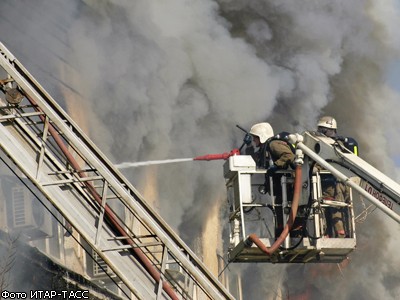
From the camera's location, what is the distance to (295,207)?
1457 centimetres

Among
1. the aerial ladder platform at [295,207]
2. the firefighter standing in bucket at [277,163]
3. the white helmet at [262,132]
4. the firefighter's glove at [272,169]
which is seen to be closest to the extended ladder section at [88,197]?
the aerial ladder platform at [295,207]

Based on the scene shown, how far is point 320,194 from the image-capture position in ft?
49.1

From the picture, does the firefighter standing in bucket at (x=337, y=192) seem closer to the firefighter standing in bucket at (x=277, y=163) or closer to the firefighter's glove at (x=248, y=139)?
the firefighter standing in bucket at (x=277, y=163)

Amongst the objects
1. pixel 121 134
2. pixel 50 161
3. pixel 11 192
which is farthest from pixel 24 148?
pixel 121 134

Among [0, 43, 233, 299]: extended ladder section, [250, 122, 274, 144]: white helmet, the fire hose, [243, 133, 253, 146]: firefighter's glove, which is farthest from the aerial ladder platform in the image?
[0, 43, 233, 299]: extended ladder section

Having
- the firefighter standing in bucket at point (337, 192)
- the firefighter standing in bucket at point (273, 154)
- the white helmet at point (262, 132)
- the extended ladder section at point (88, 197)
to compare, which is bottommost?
the extended ladder section at point (88, 197)

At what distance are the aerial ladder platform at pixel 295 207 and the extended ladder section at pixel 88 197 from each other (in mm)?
1412

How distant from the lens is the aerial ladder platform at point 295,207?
14562 mm

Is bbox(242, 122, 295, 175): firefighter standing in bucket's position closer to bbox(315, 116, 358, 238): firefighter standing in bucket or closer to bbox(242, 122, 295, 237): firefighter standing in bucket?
bbox(242, 122, 295, 237): firefighter standing in bucket

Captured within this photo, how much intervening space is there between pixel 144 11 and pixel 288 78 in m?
4.50

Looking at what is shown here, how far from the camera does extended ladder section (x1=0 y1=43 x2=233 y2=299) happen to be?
1273 cm

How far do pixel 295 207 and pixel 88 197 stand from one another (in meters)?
2.58

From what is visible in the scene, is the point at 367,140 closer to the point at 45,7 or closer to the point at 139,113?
the point at 139,113

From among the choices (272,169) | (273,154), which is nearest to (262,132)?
(273,154)
